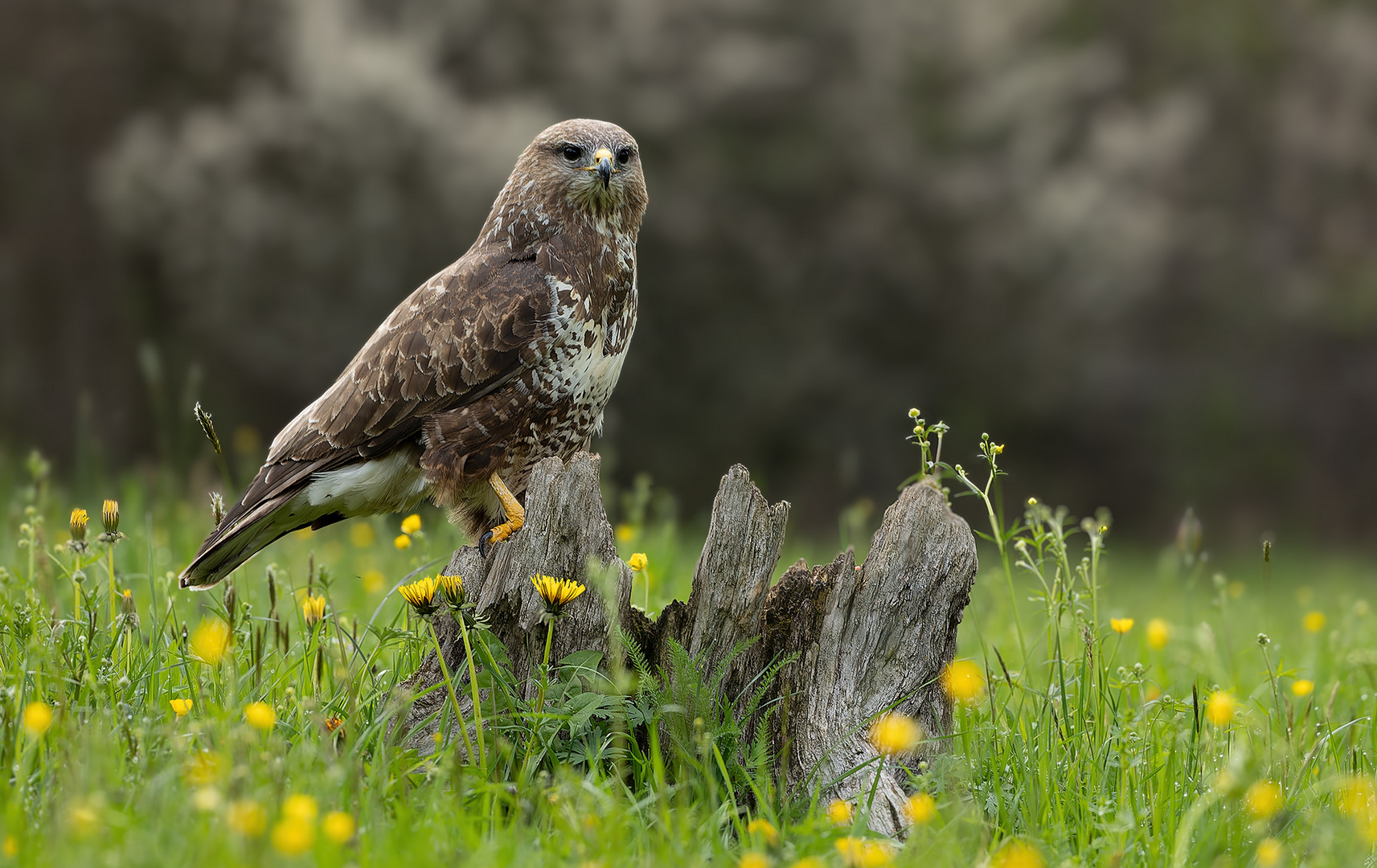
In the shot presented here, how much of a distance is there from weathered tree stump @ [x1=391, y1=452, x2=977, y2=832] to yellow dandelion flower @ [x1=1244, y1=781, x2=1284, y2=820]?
2.06ft

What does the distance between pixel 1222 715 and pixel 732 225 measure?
893 centimetres

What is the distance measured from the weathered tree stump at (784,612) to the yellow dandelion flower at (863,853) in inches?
14.3

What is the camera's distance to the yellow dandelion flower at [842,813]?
6.76ft

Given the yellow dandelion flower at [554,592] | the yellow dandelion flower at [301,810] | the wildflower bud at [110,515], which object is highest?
the yellow dandelion flower at [554,592]

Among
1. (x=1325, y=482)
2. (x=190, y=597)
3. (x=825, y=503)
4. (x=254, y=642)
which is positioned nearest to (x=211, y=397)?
(x=825, y=503)

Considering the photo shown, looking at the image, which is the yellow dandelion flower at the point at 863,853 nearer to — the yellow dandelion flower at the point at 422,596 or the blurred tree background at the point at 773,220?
the yellow dandelion flower at the point at 422,596

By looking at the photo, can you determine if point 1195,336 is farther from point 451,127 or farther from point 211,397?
point 211,397

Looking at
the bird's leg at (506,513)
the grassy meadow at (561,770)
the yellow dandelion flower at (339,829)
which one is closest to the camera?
the yellow dandelion flower at (339,829)

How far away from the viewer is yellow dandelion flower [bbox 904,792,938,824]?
1880 mm

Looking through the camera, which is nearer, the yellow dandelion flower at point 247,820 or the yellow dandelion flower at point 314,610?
the yellow dandelion flower at point 247,820

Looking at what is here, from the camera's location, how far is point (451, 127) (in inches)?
356

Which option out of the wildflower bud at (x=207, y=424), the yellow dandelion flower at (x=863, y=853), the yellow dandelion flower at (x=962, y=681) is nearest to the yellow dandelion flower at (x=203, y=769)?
the wildflower bud at (x=207, y=424)

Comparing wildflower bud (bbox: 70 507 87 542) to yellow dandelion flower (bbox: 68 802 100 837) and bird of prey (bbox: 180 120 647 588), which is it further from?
yellow dandelion flower (bbox: 68 802 100 837)

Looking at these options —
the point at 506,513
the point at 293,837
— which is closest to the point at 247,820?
the point at 293,837
